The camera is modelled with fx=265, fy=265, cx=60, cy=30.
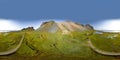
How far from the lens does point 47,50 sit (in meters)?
2.29

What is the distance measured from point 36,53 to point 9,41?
276mm

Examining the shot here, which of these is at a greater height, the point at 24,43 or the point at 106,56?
the point at 24,43

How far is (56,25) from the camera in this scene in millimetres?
2760

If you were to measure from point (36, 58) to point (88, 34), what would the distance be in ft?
1.72

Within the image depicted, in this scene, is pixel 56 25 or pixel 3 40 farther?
pixel 56 25

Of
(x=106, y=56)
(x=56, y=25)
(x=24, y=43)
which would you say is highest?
(x=56, y=25)

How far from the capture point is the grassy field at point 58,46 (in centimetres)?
229

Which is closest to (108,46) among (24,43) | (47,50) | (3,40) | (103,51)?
(103,51)

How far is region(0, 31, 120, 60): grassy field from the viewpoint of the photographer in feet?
7.52

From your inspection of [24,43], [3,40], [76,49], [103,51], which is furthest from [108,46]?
[3,40]

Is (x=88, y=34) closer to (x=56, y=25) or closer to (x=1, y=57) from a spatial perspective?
(x=56, y=25)

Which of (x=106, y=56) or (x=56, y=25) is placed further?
(x=56, y=25)

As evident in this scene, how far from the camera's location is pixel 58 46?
2.30m

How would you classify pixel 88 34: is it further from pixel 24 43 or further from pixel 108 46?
pixel 24 43
